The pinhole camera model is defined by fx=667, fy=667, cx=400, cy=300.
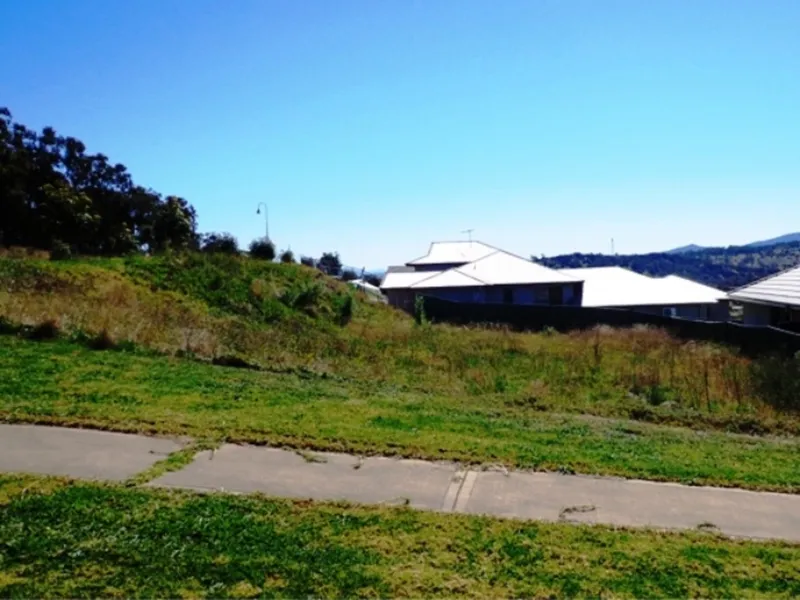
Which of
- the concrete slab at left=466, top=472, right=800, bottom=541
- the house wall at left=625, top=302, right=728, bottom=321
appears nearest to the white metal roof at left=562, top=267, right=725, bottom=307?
the house wall at left=625, top=302, right=728, bottom=321

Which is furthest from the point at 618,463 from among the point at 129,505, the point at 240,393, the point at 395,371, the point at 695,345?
the point at 695,345

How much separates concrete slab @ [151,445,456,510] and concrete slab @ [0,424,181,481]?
1.53ft

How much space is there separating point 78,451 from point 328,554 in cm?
316

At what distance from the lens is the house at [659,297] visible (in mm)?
40406

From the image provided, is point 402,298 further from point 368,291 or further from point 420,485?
point 420,485

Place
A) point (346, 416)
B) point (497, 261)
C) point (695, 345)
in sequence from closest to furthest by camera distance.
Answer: point (346, 416) < point (695, 345) < point (497, 261)

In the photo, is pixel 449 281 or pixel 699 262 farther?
pixel 699 262

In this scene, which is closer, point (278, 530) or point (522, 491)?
point (278, 530)

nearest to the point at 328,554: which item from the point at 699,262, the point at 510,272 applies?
the point at 510,272

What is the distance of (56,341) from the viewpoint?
11602 mm

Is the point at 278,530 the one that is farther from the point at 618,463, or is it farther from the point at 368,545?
the point at 618,463

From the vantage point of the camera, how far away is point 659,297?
41.4 metres

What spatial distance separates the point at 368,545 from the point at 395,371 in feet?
31.3

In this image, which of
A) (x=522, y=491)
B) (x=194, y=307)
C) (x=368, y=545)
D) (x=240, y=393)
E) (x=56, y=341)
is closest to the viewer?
(x=368, y=545)
